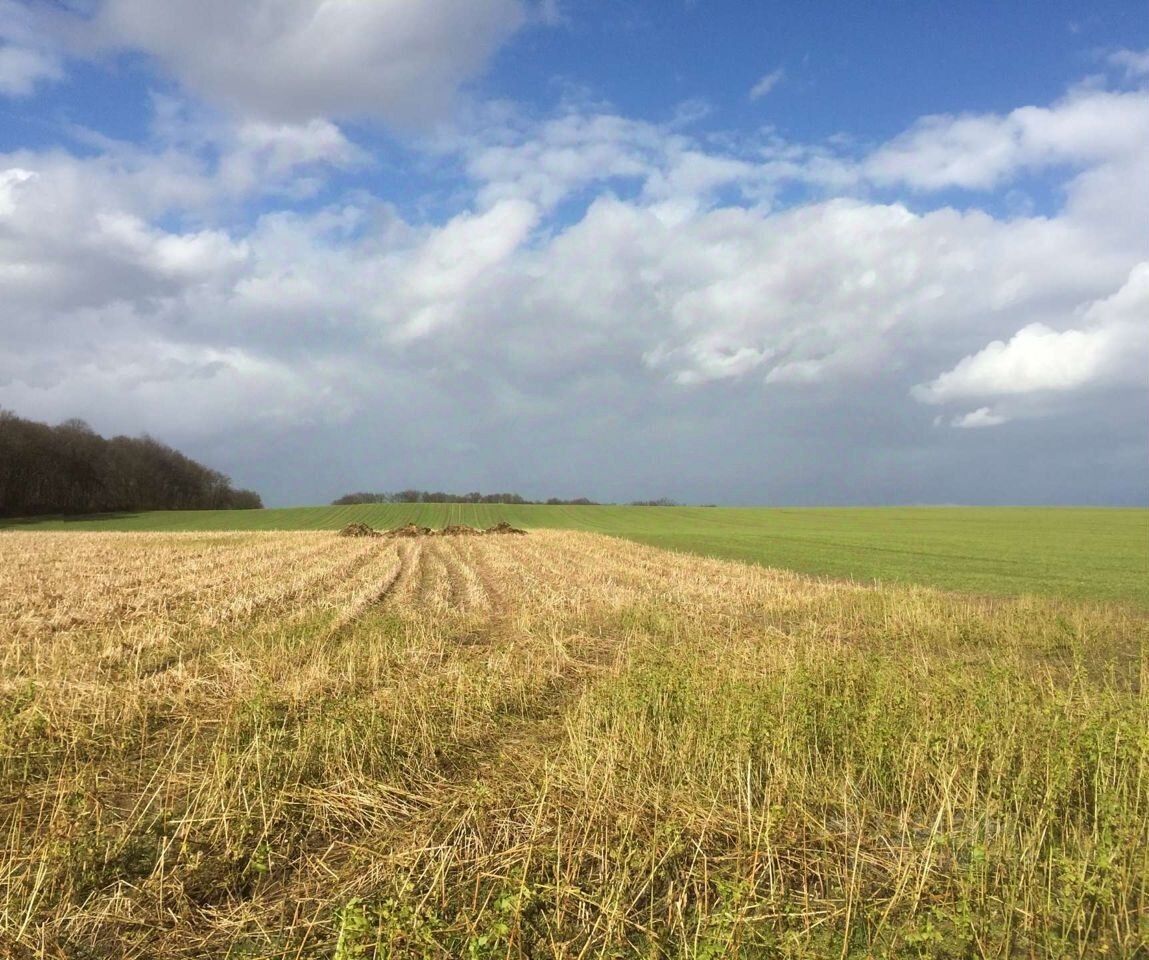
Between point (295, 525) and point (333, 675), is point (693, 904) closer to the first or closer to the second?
point (333, 675)

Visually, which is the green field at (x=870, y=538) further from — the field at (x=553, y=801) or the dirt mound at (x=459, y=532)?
the field at (x=553, y=801)

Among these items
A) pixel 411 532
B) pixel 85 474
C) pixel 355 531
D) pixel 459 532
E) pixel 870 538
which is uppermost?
pixel 85 474

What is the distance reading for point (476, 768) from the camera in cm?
814

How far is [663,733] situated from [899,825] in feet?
8.66

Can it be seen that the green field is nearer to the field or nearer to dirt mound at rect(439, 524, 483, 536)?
dirt mound at rect(439, 524, 483, 536)

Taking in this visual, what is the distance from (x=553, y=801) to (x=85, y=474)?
4909 inches

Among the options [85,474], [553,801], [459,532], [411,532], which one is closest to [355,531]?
[411,532]

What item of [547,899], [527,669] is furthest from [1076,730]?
[527,669]

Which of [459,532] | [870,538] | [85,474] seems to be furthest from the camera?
[85,474]

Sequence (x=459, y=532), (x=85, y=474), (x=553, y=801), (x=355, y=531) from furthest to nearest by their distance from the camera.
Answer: (x=85, y=474) < (x=459, y=532) < (x=355, y=531) < (x=553, y=801)

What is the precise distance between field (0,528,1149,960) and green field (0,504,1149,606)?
56.0ft

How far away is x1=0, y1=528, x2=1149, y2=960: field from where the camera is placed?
490 centimetres

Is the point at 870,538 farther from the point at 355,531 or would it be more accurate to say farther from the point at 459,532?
the point at 355,531

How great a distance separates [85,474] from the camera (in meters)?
108
